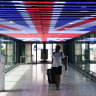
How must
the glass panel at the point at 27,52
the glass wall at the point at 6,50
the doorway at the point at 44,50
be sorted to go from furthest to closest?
the doorway at the point at 44,50, the glass panel at the point at 27,52, the glass wall at the point at 6,50

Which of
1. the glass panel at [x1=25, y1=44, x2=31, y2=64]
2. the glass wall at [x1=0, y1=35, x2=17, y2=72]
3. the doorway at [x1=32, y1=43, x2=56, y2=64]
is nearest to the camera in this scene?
the glass wall at [x1=0, y1=35, x2=17, y2=72]

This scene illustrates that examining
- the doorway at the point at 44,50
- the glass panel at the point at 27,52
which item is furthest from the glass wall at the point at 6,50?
the doorway at the point at 44,50

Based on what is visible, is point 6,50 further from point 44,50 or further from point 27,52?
point 44,50

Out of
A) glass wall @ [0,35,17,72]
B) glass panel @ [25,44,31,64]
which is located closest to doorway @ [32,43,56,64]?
glass panel @ [25,44,31,64]

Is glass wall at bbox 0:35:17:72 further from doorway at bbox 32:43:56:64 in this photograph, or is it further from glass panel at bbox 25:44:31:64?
doorway at bbox 32:43:56:64

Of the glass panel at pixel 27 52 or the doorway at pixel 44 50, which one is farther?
the doorway at pixel 44 50

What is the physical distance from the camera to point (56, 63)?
6344mm

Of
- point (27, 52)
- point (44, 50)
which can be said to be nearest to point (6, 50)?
point (27, 52)

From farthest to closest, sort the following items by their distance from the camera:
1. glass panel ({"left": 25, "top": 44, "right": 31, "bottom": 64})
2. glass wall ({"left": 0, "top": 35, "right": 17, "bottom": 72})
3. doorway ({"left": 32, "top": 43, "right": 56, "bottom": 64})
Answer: doorway ({"left": 32, "top": 43, "right": 56, "bottom": 64}) → glass panel ({"left": 25, "top": 44, "right": 31, "bottom": 64}) → glass wall ({"left": 0, "top": 35, "right": 17, "bottom": 72})

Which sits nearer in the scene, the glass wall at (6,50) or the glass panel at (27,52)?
the glass wall at (6,50)

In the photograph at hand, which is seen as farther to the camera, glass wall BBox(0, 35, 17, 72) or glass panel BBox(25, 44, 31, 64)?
glass panel BBox(25, 44, 31, 64)

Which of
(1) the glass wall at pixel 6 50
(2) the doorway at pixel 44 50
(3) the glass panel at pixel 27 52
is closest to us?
(1) the glass wall at pixel 6 50

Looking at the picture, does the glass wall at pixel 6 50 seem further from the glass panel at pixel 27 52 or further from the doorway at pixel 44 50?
the doorway at pixel 44 50

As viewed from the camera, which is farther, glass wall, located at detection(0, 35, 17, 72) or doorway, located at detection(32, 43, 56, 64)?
doorway, located at detection(32, 43, 56, 64)
